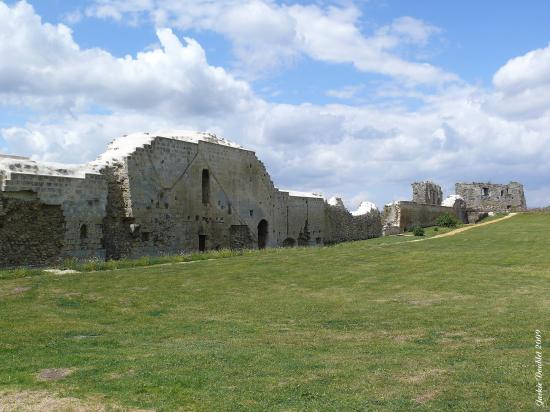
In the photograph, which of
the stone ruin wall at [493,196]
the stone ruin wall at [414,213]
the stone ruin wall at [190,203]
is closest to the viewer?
the stone ruin wall at [190,203]

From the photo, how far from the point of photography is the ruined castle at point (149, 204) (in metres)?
21.4

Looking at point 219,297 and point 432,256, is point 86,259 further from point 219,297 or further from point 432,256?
point 432,256

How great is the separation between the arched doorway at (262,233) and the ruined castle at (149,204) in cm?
8

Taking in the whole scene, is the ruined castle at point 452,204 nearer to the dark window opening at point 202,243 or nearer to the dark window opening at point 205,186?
the dark window opening at point 205,186

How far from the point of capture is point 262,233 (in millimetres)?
36125

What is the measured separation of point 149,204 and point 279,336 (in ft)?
56.4

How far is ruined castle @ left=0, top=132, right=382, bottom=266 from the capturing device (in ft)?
70.3

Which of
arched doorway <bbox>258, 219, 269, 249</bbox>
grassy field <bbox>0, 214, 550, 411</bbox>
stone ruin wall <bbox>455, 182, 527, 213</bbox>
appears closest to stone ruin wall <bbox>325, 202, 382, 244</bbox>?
arched doorway <bbox>258, 219, 269, 249</bbox>

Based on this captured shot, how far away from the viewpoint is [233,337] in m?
10.7

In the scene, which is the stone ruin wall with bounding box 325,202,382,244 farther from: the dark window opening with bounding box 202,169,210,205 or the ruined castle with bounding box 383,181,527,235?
the dark window opening with bounding box 202,169,210,205

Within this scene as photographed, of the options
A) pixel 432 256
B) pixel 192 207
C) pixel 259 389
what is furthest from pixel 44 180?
pixel 259 389

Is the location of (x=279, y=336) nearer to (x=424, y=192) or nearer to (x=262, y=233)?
(x=262, y=233)

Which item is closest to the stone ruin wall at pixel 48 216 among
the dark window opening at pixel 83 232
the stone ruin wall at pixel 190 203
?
the dark window opening at pixel 83 232

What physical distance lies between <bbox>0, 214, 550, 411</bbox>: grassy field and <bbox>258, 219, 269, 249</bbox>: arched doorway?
1472 centimetres
